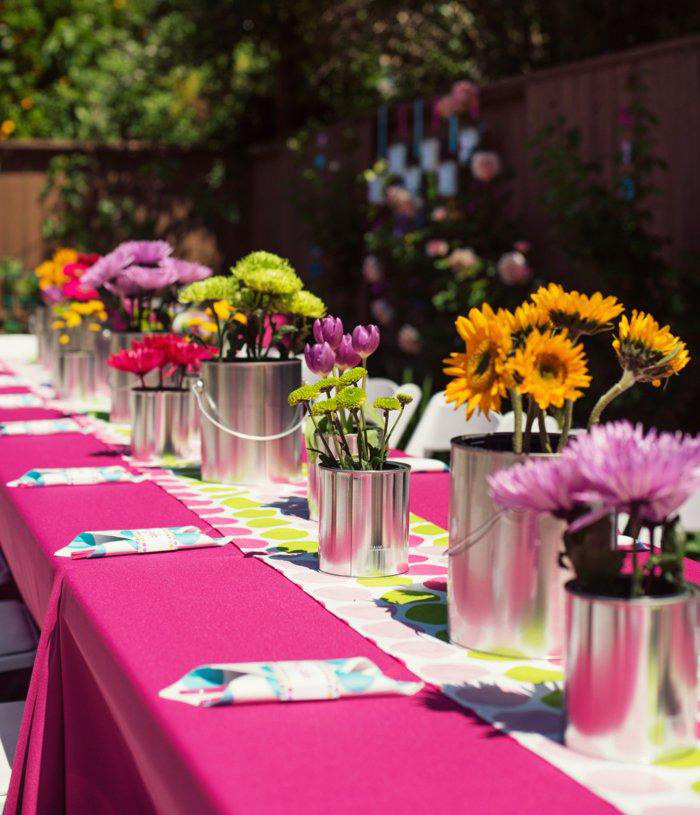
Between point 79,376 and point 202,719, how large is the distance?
255 cm

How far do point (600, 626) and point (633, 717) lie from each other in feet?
0.24

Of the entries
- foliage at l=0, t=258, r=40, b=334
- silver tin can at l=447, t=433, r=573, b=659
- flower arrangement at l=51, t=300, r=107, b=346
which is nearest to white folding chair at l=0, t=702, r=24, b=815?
silver tin can at l=447, t=433, r=573, b=659

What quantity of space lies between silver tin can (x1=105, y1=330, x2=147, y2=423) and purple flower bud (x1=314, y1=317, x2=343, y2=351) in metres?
1.13

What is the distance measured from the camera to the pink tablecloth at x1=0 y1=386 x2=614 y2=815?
911 millimetres

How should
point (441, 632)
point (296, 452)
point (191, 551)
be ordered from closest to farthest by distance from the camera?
point (441, 632), point (191, 551), point (296, 452)

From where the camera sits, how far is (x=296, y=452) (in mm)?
2227

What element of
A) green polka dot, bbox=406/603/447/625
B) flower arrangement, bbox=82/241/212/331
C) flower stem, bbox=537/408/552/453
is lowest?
green polka dot, bbox=406/603/447/625

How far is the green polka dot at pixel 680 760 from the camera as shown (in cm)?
96

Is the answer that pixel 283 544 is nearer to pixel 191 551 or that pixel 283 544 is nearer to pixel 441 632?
pixel 191 551

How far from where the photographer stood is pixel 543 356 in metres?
1.18

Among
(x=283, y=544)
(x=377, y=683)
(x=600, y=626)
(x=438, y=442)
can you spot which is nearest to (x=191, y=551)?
(x=283, y=544)

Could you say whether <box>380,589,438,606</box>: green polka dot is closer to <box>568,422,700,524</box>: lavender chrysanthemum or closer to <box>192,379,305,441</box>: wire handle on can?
<box>568,422,700,524</box>: lavender chrysanthemum

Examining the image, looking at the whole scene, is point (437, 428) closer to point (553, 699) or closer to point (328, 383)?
point (328, 383)

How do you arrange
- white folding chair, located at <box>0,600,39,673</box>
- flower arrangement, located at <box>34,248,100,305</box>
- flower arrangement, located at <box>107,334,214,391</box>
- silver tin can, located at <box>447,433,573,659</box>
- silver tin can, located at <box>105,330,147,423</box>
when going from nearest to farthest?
1. silver tin can, located at <box>447,433,573,659</box>
2. white folding chair, located at <box>0,600,39,673</box>
3. flower arrangement, located at <box>107,334,214,391</box>
4. silver tin can, located at <box>105,330,147,423</box>
5. flower arrangement, located at <box>34,248,100,305</box>
